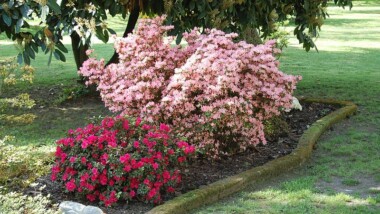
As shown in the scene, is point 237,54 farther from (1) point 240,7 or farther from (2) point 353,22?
(2) point 353,22

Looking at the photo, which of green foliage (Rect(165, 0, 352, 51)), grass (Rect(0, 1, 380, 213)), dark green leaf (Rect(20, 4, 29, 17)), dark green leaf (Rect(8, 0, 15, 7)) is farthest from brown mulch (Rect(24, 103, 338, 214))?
dark green leaf (Rect(8, 0, 15, 7))

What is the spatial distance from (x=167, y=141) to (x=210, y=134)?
846mm

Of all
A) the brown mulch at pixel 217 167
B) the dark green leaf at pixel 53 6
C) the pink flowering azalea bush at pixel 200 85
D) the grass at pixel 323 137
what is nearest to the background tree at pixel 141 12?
the dark green leaf at pixel 53 6

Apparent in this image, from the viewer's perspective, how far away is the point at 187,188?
5.82 m

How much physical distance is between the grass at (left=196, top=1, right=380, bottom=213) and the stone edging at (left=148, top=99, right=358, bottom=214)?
9cm

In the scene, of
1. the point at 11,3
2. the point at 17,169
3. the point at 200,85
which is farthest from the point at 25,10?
the point at 200,85

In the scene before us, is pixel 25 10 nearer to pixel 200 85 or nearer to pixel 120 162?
pixel 120 162

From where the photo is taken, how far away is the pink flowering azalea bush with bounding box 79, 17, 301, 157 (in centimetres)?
641

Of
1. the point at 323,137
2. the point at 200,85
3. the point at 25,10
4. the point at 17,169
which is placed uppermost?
the point at 25,10

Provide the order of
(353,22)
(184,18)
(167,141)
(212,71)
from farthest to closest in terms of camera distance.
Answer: (353,22) → (184,18) → (212,71) → (167,141)

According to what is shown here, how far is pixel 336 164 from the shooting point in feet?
22.3

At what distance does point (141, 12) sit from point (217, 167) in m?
2.61

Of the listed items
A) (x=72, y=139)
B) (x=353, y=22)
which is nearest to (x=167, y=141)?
(x=72, y=139)

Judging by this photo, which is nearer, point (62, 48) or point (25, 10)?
point (25, 10)
